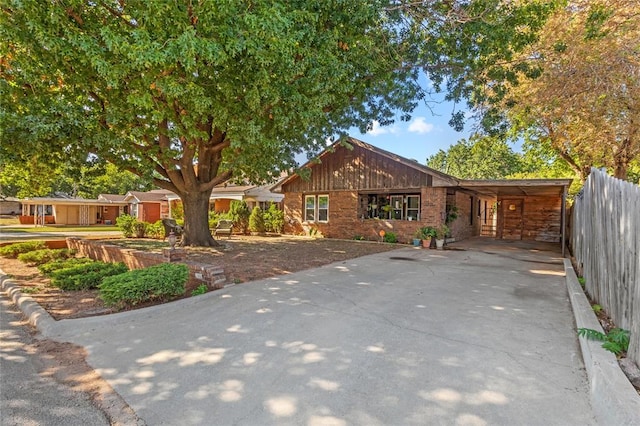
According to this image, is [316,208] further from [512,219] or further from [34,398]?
[34,398]

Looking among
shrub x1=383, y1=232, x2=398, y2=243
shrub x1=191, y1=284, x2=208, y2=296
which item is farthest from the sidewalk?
shrub x1=383, y1=232, x2=398, y2=243

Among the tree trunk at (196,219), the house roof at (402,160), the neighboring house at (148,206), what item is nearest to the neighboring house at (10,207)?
the neighboring house at (148,206)

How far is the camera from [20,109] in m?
7.80

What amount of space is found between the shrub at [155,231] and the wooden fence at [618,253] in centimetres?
1616

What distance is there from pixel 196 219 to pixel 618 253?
1148 centimetres

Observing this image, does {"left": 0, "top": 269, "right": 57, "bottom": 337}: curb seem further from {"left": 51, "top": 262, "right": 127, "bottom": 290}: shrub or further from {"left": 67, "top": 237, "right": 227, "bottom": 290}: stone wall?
{"left": 67, "top": 237, "right": 227, "bottom": 290}: stone wall

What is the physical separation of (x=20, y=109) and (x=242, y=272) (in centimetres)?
654

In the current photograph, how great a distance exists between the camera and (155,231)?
16266 millimetres

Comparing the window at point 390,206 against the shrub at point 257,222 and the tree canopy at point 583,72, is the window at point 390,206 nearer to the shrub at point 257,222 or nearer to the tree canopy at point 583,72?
the tree canopy at point 583,72

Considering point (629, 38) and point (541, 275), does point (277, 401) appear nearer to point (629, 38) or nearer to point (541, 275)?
point (541, 275)

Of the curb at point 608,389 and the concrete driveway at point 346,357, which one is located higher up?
the curb at point 608,389

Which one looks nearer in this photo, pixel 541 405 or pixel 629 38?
pixel 541 405

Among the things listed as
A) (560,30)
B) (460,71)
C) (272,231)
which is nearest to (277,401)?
(460,71)

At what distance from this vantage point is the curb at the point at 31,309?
4.35m
